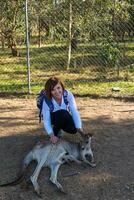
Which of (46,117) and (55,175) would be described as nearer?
(55,175)

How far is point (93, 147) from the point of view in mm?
5832

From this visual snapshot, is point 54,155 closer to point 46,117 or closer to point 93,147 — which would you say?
point 46,117

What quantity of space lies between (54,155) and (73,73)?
20.4 feet

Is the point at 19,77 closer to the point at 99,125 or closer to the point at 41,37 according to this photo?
the point at 41,37

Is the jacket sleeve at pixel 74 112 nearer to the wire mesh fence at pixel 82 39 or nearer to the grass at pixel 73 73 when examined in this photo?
the grass at pixel 73 73

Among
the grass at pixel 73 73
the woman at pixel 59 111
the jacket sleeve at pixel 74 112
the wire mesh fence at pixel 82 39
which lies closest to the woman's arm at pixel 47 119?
the woman at pixel 59 111

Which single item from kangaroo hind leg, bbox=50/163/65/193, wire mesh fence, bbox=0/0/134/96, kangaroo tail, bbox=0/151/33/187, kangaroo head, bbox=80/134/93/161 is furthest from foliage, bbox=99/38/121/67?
kangaroo hind leg, bbox=50/163/65/193

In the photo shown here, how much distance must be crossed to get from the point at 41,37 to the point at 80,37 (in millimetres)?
3013

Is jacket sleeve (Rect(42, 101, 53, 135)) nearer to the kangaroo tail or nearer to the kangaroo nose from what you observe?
the kangaroo tail

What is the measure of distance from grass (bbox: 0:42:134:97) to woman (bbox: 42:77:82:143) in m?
3.23

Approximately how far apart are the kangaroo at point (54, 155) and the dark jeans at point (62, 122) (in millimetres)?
365

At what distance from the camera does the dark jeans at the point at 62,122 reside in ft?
18.4

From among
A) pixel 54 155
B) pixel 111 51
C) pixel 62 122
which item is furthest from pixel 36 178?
pixel 111 51

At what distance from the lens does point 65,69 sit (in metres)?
11.8
